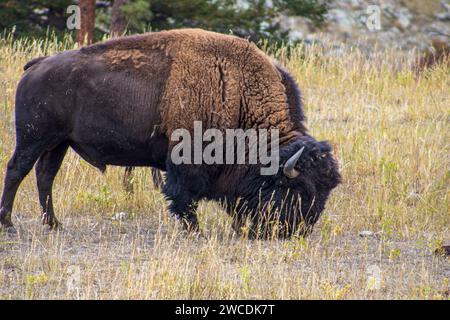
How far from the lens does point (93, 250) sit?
7551 millimetres

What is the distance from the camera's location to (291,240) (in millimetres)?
7855

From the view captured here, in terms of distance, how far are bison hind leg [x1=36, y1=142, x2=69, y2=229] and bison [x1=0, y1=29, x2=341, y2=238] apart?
0.62 ft

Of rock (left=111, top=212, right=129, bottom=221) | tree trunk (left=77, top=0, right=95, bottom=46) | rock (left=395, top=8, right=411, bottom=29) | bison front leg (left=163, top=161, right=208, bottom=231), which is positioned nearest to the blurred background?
tree trunk (left=77, top=0, right=95, bottom=46)

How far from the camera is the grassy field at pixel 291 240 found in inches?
249

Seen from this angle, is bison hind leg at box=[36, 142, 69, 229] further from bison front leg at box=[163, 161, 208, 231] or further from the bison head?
the bison head

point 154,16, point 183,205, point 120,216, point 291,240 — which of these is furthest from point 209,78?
point 154,16

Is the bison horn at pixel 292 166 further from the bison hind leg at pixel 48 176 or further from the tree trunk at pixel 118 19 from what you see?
the tree trunk at pixel 118 19

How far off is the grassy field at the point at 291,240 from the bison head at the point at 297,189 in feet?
0.73

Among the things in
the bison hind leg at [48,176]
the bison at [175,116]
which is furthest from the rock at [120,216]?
the bison at [175,116]

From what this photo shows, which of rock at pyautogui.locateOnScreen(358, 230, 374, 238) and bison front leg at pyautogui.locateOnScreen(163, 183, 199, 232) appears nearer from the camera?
bison front leg at pyautogui.locateOnScreen(163, 183, 199, 232)

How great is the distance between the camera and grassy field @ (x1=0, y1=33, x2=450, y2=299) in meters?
6.32

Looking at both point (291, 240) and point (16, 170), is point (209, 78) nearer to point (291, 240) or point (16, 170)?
point (291, 240)

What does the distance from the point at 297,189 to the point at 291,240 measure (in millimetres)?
480
